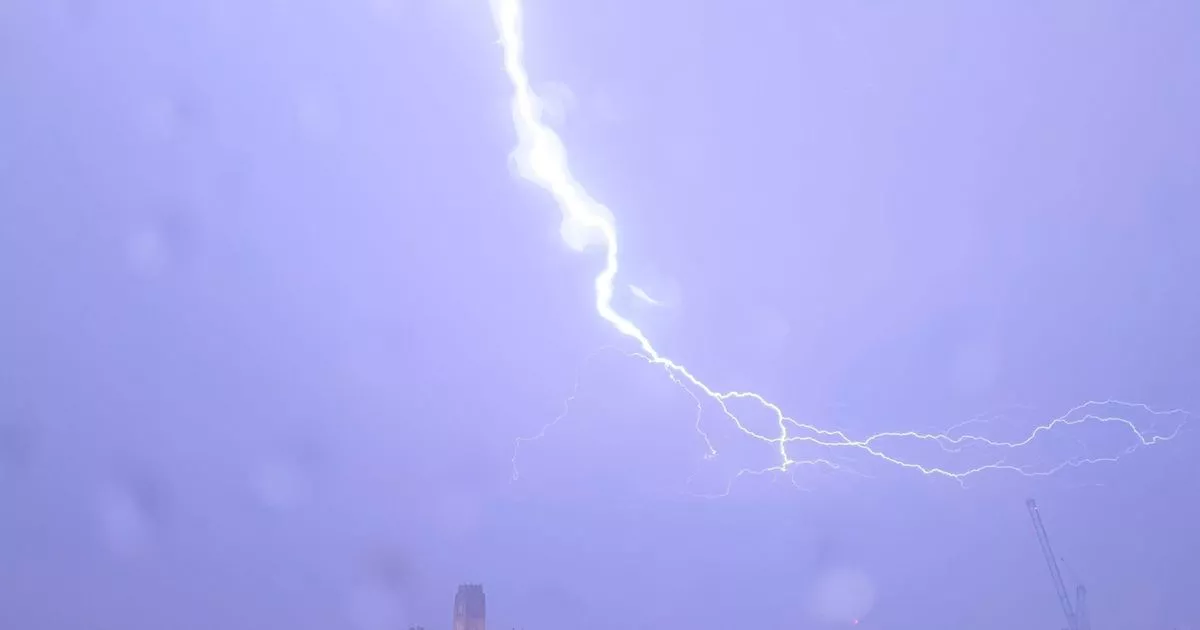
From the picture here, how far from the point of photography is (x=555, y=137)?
13.4 meters

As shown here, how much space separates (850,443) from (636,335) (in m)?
3.66

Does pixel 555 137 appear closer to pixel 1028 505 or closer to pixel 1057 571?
pixel 1028 505

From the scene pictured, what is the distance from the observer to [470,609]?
20969 mm

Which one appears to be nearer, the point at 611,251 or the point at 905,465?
the point at 611,251

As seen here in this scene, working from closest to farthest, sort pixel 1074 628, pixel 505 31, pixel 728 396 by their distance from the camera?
pixel 505 31
pixel 728 396
pixel 1074 628

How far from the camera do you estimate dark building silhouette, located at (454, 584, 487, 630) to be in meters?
20.9

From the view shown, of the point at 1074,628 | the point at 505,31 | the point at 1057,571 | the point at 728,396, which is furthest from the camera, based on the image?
the point at 1074,628

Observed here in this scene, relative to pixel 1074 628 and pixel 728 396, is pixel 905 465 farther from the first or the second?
pixel 1074 628

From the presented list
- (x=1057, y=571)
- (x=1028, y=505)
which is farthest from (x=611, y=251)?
(x=1057, y=571)

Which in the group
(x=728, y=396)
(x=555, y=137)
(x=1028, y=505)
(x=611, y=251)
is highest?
(x=555, y=137)

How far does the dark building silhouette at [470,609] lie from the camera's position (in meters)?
20.9

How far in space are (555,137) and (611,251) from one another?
5.84 feet

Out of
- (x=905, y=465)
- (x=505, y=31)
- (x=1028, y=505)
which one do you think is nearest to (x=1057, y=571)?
(x=1028, y=505)

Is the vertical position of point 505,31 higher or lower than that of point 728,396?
higher
